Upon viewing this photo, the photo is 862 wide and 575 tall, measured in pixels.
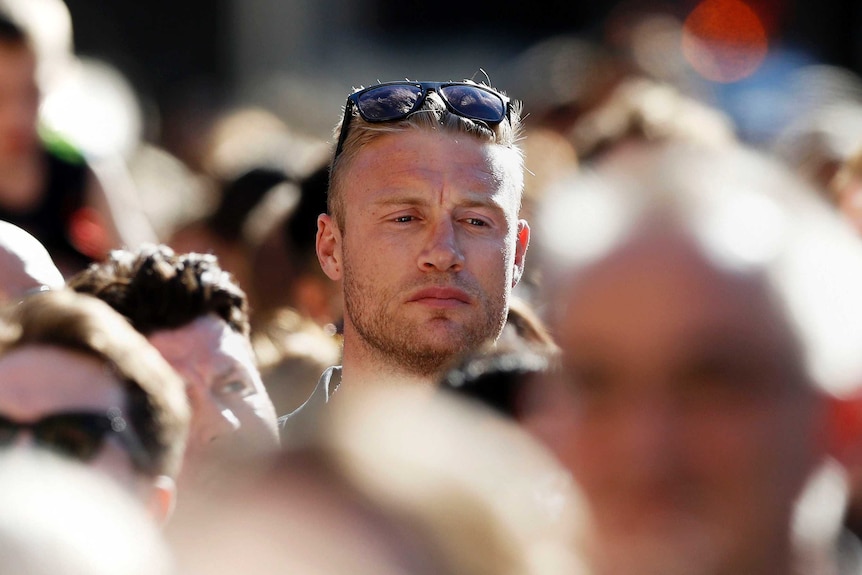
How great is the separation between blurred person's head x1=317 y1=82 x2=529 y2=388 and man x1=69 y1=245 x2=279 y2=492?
329 mm

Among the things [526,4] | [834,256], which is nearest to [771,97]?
[526,4]

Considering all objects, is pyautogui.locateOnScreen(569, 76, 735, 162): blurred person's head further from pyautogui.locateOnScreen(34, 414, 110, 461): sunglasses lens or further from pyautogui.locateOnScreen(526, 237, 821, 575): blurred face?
pyautogui.locateOnScreen(526, 237, 821, 575): blurred face

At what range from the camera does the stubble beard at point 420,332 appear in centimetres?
371

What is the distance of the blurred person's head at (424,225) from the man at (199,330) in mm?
329

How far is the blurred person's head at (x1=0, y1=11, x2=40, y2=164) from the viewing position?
4590 mm

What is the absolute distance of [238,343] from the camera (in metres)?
3.76

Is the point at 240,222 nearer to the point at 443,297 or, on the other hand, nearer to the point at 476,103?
the point at 476,103

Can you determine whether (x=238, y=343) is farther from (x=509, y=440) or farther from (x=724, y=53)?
(x=724, y=53)

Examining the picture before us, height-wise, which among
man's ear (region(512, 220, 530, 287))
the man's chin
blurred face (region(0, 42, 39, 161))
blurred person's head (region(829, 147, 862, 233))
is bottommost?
the man's chin

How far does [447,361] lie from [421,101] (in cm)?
75

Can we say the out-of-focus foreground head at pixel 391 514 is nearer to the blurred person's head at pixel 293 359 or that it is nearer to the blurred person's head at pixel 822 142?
the blurred person's head at pixel 293 359

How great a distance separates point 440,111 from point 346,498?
6.40ft

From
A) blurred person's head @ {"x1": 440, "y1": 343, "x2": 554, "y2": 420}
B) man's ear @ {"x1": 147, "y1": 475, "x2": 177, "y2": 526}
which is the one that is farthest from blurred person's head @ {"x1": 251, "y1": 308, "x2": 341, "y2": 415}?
man's ear @ {"x1": 147, "y1": 475, "x2": 177, "y2": 526}

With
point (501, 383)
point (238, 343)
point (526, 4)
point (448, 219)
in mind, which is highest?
point (526, 4)
